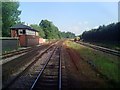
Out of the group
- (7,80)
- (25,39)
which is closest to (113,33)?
(25,39)

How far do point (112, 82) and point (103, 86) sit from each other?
1058mm

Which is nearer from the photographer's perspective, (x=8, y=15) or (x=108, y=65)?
(x=108, y=65)

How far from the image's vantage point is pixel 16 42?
1930 inches

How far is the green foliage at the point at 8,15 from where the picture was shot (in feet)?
257

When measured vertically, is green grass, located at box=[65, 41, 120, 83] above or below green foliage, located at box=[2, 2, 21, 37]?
below

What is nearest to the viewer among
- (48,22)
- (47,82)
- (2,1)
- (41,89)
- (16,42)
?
(41,89)

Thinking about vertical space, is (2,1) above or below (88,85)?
above

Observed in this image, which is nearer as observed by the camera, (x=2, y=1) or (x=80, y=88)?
(x=80, y=88)

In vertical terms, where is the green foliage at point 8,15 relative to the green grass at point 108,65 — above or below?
above

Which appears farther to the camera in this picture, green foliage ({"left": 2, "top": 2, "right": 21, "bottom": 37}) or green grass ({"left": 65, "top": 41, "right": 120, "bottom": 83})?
green foliage ({"left": 2, "top": 2, "right": 21, "bottom": 37})

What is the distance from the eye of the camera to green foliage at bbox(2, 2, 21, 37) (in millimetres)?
78250

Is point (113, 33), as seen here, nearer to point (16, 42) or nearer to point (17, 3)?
point (16, 42)

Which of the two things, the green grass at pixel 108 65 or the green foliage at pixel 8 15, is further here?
the green foliage at pixel 8 15

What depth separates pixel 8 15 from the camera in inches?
3211
